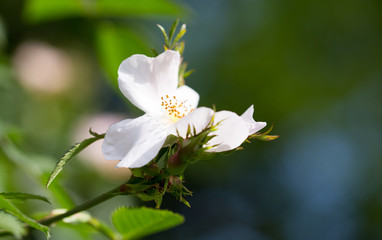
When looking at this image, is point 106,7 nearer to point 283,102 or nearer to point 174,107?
point 174,107

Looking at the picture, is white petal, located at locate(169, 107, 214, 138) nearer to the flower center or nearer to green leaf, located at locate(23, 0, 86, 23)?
the flower center

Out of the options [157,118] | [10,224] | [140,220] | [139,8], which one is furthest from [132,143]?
[139,8]

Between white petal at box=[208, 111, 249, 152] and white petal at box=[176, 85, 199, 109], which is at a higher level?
white petal at box=[176, 85, 199, 109]

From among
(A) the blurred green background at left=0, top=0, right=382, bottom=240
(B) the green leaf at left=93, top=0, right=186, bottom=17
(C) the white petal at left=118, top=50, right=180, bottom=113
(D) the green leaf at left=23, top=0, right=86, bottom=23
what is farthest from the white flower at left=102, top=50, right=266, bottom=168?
(A) the blurred green background at left=0, top=0, right=382, bottom=240

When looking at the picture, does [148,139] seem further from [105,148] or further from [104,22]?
[104,22]

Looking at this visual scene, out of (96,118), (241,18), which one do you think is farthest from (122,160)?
(241,18)
